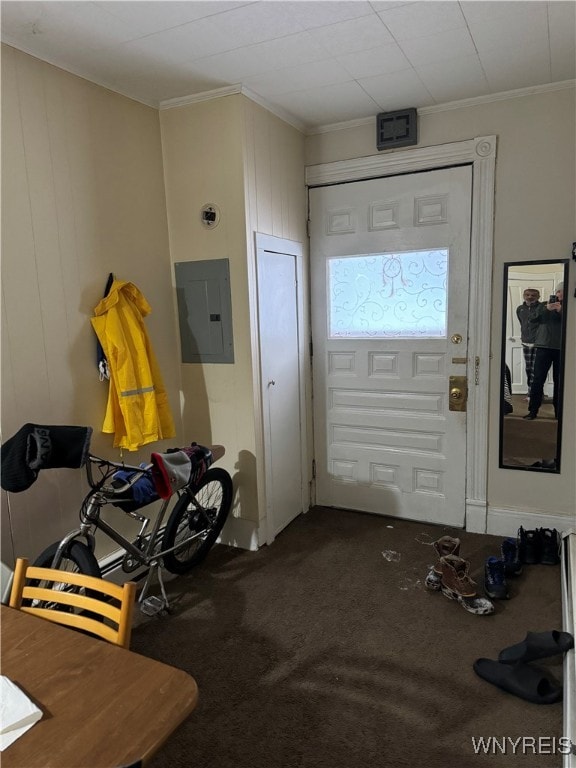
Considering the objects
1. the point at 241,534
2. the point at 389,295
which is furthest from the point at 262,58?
the point at 241,534

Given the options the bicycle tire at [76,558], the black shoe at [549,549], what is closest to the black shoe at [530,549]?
the black shoe at [549,549]

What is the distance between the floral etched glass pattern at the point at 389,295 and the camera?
Answer: 10.6 ft

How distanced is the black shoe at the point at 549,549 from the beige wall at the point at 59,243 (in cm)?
234

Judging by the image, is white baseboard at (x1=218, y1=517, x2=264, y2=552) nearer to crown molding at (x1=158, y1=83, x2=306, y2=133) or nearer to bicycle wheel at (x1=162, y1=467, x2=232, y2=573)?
bicycle wheel at (x1=162, y1=467, x2=232, y2=573)

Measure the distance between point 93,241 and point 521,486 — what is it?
9.18 ft

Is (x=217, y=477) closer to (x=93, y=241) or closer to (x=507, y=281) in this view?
(x=93, y=241)

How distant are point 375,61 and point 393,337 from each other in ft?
5.07

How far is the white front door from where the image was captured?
319cm

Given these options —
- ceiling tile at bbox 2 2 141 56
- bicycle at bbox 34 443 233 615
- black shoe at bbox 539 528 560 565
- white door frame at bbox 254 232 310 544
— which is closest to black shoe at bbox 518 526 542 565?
black shoe at bbox 539 528 560 565

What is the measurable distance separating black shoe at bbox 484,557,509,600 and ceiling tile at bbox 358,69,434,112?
2.56m

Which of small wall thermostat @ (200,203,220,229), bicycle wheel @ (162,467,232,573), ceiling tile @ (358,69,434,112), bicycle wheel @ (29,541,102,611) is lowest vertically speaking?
bicycle wheel @ (162,467,232,573)

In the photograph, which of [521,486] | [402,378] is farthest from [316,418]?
[521,486]

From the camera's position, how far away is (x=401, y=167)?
3.21 meters

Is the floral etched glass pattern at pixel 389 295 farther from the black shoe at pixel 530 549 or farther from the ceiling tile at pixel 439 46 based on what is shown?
the black shoe at pixel 530 549
